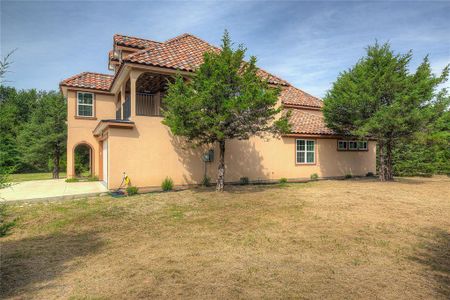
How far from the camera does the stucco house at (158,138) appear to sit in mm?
13836

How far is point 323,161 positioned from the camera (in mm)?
21141

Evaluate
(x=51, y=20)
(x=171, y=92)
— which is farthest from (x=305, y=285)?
(x=51, y=20)

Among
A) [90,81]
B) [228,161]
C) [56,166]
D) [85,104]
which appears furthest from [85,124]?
[228,161]

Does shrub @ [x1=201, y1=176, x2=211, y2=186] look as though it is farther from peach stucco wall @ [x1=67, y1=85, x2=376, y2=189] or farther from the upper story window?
the upper story window

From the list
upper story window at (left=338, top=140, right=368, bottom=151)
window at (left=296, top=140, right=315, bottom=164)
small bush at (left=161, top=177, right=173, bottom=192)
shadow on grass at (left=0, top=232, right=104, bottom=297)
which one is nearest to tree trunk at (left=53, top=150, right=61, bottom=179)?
small bush at (left=161, top=177, right=173, bottom=192)

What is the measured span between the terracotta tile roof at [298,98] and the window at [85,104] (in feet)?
53.2

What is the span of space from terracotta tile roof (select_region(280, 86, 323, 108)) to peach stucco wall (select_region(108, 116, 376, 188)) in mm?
5962

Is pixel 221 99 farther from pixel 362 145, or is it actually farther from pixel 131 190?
pixel 362 145

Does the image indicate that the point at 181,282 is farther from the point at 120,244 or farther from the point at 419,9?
the point at 419,9

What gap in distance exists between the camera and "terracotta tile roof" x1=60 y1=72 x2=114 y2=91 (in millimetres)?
19139

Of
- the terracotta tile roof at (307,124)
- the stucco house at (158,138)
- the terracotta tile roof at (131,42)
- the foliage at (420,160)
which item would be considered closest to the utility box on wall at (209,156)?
the stucco house at (158,138)

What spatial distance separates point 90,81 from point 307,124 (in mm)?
17461

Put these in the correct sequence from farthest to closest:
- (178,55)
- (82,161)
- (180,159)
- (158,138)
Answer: (82,161) → (178,55) → (180,159) → (158,138)

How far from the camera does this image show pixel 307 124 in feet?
70.2
